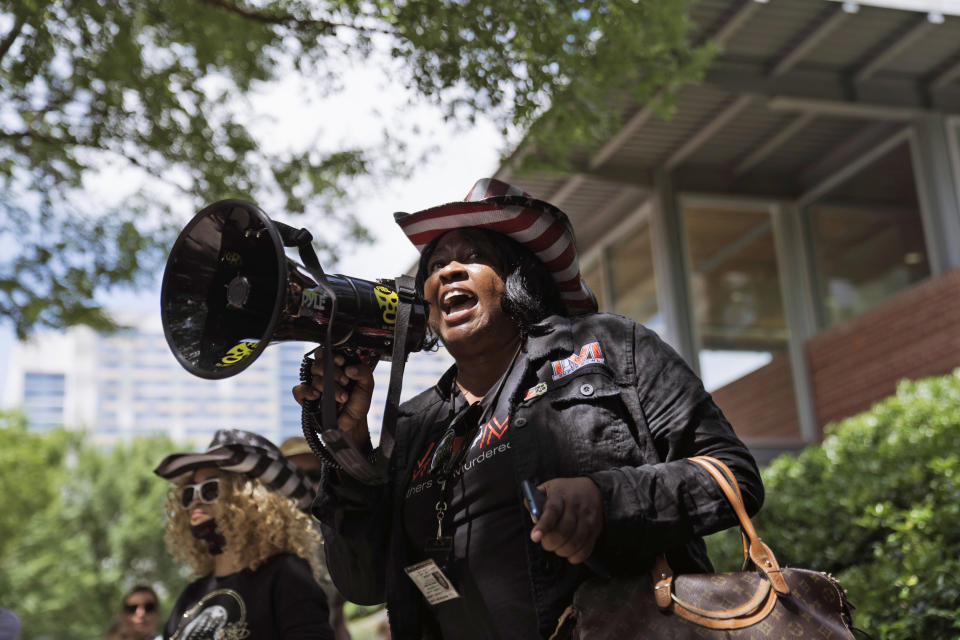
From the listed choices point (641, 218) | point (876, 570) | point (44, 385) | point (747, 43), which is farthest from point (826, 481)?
point (44, 385)

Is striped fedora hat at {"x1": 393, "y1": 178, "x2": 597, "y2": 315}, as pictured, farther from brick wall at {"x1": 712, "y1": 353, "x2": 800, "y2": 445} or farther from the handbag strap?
brick wall at {"x1": 712, "y1": 353, "x2": 800, "y2": 445}

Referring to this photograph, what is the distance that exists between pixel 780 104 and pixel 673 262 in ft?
9.23

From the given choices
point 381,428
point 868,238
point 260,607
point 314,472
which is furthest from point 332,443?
point 868,238

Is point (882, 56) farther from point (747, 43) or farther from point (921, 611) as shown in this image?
point (921, 611)

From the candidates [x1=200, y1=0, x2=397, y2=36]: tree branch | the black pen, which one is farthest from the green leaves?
the black pen

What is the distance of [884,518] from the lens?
5.38 m

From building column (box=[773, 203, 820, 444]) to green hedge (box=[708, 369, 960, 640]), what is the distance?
235 inches

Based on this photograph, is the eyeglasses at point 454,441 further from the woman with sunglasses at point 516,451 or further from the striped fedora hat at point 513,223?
the striped fedora hat at point 513,223

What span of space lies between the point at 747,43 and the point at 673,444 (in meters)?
10.2

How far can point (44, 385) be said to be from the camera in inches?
6216

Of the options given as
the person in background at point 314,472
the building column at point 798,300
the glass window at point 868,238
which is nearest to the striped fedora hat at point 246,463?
the person in background at point 314,472

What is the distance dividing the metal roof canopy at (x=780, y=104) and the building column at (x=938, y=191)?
0.79 feet

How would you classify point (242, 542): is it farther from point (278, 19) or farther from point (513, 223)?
point (278, 19)

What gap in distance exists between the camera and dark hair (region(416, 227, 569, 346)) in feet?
8.09
